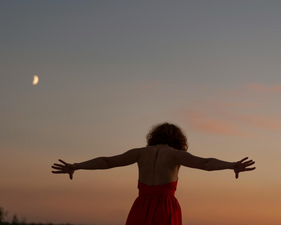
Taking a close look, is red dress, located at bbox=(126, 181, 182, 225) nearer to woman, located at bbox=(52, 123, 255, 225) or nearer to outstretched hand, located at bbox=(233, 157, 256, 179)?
woman, located at bbox=(52, 123, 255, 225)

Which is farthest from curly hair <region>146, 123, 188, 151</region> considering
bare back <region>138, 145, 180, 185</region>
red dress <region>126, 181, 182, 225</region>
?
red dress <region>126, 181, 182, 225</region>

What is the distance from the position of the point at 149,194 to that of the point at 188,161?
0.85 meters

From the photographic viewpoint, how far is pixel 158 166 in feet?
22.6

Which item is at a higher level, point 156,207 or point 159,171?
point 159,171

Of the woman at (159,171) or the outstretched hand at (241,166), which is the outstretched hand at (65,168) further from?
the outstretched hand at (241,166)

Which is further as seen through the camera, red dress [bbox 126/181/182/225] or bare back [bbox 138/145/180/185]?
bare back [bbox 138/145/180/185]

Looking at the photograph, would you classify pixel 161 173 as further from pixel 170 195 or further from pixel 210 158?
pixel 210 158

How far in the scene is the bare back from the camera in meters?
6.88

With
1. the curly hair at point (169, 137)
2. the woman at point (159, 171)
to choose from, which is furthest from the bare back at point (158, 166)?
the curly hair at point (169, 137)

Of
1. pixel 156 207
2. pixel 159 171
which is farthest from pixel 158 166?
pixel 156 207

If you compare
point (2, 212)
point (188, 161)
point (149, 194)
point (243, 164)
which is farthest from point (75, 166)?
point (2, 212)

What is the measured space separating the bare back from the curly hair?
1.02 feet

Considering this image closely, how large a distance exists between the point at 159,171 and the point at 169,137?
76 centimetres

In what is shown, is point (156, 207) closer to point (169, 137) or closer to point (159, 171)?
point (159, 171)
